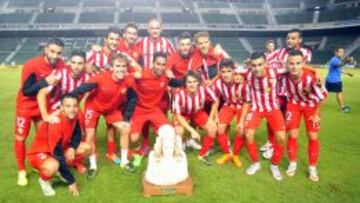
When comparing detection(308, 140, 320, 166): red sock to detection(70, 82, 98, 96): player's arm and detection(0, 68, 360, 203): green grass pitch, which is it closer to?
detection(0, 68, 360, 203): green grass pitch

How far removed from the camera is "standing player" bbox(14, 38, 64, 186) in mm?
6293

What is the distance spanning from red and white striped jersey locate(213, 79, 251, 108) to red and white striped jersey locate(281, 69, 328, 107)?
785 mm

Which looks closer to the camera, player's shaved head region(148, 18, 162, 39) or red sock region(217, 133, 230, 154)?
red sock region(217, 133, 230, 154)

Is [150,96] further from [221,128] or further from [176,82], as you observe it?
[221,128]

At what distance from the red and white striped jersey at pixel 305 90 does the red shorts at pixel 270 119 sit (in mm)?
346

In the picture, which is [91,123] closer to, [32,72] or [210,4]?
[32,72]

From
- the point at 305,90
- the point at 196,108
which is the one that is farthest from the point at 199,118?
the point at 305,90

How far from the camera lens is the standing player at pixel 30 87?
6293 millimetres

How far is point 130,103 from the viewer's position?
743 centimetres

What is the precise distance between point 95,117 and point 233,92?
8.59 feet

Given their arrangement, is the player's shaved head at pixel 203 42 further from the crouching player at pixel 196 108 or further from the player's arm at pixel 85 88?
the player's arm at pixel 85 88

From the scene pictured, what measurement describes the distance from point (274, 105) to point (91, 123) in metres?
3.26

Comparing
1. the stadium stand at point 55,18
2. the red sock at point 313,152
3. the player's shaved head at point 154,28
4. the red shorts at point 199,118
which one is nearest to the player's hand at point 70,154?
the red shorts at point 199,118

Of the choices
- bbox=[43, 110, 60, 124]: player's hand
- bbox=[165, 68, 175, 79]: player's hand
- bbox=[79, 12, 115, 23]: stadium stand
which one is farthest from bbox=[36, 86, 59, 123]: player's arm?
bbox=[79, 12, 115, 23]: stadium stand
